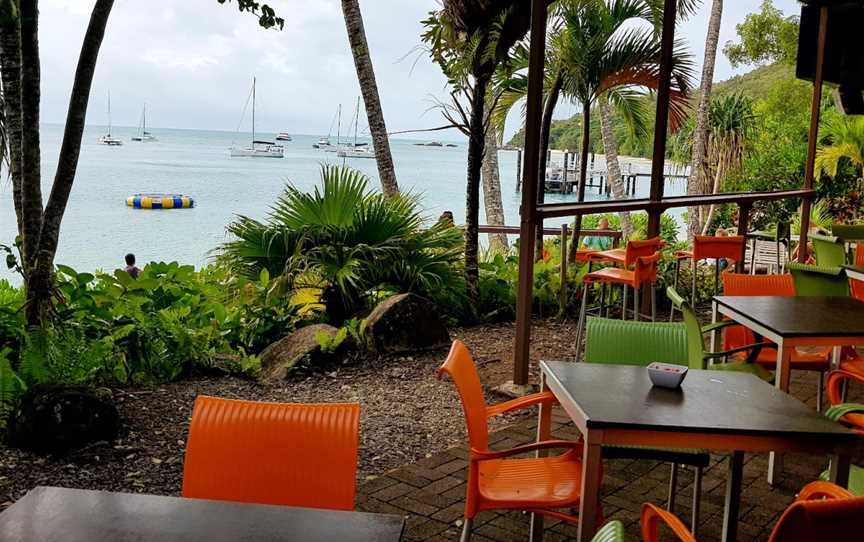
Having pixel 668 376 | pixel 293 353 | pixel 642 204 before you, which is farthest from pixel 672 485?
pixel 293 353

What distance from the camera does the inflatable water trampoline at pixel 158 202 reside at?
1935 inches

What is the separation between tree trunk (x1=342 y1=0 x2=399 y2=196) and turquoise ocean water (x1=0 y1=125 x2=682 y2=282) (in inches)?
13.0

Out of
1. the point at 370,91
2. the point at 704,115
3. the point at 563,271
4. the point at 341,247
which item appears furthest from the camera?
the point at 704,115

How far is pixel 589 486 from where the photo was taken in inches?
88.4

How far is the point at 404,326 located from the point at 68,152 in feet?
8.64

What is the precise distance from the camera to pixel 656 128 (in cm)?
574

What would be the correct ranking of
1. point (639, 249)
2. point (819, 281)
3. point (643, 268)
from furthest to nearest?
point (639, 249) → point (643, 268) → point (819, 281)

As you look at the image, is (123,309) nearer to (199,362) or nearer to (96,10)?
(199,362)

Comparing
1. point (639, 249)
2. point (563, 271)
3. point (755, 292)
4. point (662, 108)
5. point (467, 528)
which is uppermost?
point (662, 108)

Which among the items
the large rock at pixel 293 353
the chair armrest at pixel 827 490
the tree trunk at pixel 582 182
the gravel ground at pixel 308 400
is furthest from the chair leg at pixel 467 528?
the tree trunk at pixel 582 182

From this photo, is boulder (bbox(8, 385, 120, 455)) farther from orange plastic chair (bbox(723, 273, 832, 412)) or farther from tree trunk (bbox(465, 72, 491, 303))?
tree trunk (bbox(465, 72, 491, 303))

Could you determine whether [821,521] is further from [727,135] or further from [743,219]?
[727,135]

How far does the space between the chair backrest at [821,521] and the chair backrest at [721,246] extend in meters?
5.50

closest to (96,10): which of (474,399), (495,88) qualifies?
(474,399)
